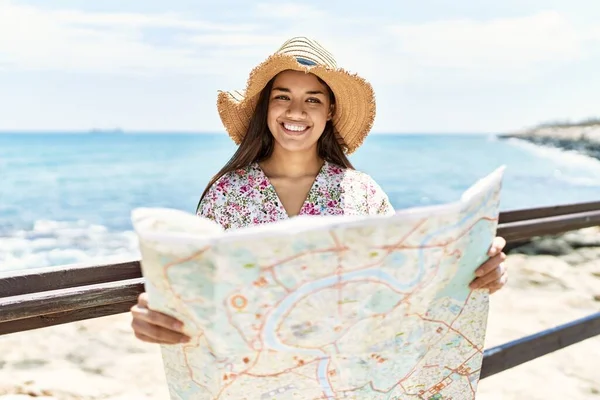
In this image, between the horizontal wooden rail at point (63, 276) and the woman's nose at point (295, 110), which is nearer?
the horizontal wooden rail at point (63, 276)

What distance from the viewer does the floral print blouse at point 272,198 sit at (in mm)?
1487

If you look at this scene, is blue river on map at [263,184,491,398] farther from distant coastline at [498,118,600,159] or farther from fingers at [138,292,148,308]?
distant coastline at [498,118,600,159]

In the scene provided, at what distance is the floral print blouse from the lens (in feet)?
4.88

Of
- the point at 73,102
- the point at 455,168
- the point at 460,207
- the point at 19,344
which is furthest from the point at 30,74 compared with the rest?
the point at 460,207

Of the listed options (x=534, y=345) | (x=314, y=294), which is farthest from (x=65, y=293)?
(x=534, y=345)

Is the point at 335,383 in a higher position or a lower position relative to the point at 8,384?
higher

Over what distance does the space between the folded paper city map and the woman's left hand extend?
2cm

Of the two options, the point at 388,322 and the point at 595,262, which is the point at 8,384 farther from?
the point at 595,262

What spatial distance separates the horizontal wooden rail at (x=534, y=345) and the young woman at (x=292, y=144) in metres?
0.71

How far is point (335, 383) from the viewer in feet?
3.29

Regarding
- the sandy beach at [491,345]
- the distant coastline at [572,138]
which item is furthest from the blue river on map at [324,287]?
the distant coastline at [572,138]

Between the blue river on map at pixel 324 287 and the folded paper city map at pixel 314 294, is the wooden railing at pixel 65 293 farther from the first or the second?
the blue river on map at pixel 324 287

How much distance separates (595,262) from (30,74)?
53372mm

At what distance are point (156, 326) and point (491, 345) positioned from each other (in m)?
2.86
